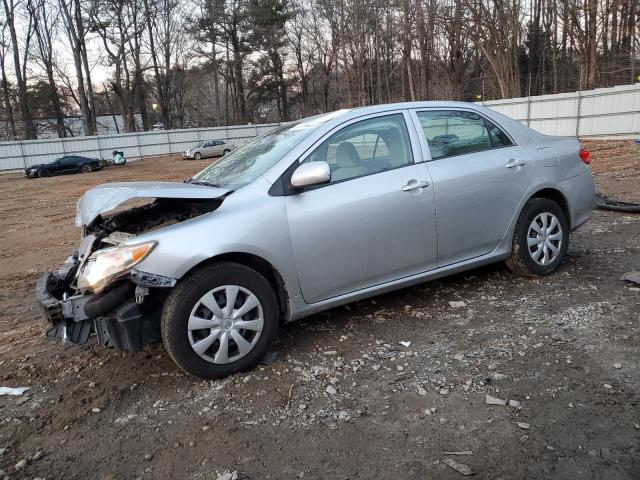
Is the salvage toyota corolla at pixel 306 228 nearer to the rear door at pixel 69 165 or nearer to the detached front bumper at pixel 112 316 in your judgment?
the detached front bumper at pixel 112 316

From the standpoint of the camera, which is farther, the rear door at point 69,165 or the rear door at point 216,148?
the rear door at point 216,148

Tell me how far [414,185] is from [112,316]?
2.32 m

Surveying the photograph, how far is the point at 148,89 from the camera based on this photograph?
53594mm

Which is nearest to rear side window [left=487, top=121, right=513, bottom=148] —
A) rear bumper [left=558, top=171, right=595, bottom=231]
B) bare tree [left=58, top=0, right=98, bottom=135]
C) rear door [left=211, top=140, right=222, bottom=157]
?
rear bumper [left=558, top=171, right=595, bottom=231]

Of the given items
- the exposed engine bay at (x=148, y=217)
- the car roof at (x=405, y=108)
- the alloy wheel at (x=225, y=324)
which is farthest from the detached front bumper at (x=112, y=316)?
the car roof at (x=405, y=108)

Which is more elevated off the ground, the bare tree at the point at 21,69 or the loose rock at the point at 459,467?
the bare tree at the point at 21,69

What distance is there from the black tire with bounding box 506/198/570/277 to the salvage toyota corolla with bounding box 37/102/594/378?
0.04 ft

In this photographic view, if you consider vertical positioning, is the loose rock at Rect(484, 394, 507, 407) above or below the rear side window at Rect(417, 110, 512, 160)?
below

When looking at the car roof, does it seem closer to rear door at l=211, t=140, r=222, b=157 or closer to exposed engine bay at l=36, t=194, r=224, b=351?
exposed engine bay at l=36, t=194, r=224, b=351

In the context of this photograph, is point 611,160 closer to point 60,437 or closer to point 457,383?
point 457,383

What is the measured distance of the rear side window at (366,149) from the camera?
12.4 ft

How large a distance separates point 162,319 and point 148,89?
5566cm

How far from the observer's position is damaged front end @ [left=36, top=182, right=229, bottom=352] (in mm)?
3084

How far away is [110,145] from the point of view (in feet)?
121
